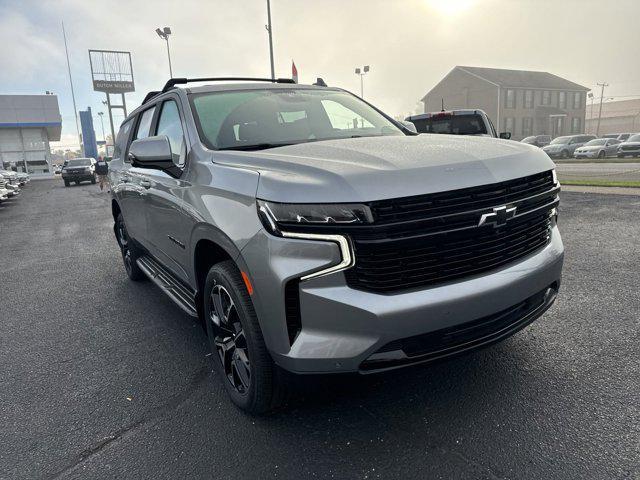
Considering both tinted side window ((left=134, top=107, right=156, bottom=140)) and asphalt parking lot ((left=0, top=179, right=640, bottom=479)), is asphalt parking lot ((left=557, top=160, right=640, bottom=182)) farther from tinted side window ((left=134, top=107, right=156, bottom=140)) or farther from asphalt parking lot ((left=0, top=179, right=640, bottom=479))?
tinted side window ((left=134, top=107, right=156, bottom=140))

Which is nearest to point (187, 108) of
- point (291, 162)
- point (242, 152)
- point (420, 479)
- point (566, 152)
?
point (242, 152)

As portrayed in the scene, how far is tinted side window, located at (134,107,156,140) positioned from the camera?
4.33 meters

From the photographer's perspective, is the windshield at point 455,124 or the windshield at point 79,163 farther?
the windshield at point 79,163

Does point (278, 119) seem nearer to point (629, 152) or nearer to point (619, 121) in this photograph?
point (629, 152)

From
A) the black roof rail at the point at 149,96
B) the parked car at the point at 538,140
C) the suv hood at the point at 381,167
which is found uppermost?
the black roof rail at the point at 149,96

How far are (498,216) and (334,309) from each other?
3.05 ft

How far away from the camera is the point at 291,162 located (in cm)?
236

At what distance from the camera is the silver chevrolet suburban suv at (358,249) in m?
2.05

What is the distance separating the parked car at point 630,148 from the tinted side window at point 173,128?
30.9 metres

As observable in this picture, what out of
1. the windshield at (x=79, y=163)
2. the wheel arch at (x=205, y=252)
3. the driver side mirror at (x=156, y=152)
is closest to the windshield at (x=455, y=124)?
the driver side mirror at (x=156, y=152)

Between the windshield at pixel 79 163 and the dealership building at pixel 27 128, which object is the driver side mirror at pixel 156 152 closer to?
the windshield at pixel 79 163

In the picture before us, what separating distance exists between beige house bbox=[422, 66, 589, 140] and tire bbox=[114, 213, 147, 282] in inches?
2217

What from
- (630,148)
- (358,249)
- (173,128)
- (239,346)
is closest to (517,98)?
(630,148)

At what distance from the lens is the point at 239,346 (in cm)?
264
